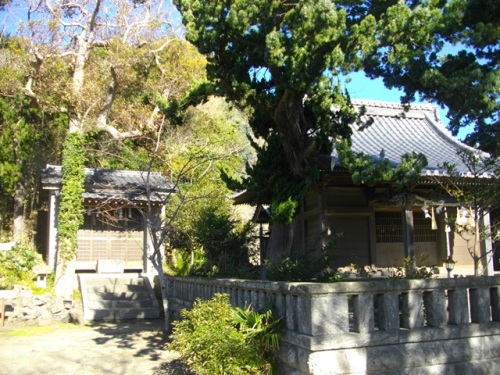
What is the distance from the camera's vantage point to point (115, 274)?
740 inches

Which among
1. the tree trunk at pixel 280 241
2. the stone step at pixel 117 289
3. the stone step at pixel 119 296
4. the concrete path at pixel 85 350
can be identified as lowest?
the concrete path at pixel 85 350

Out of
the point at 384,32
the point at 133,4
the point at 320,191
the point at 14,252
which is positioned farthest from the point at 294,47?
the point at 133,4

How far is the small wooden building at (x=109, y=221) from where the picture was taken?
18.9m

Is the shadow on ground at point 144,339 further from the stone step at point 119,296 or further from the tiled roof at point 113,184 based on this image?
the tiled roof at point 113,184

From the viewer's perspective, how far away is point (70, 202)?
17.8m

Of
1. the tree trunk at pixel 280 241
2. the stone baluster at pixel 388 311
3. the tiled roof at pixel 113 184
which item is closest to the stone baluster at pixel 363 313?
the stone baluster at pixel 388 311

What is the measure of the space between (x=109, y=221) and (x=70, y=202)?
2427 mm

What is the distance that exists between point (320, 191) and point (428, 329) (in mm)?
6443

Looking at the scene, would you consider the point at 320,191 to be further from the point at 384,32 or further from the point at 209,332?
the point at 209,332

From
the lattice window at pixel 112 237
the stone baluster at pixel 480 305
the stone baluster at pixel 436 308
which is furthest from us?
the lattice window at pixel 112 237

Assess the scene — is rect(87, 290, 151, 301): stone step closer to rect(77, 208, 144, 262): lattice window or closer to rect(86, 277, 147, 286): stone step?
rect(86, 277, 147, 286): stone step

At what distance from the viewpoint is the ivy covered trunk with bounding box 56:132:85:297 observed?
17.5 meters

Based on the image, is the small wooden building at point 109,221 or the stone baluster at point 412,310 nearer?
the stone baluster at point 412,310

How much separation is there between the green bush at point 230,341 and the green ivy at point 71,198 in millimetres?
11371
